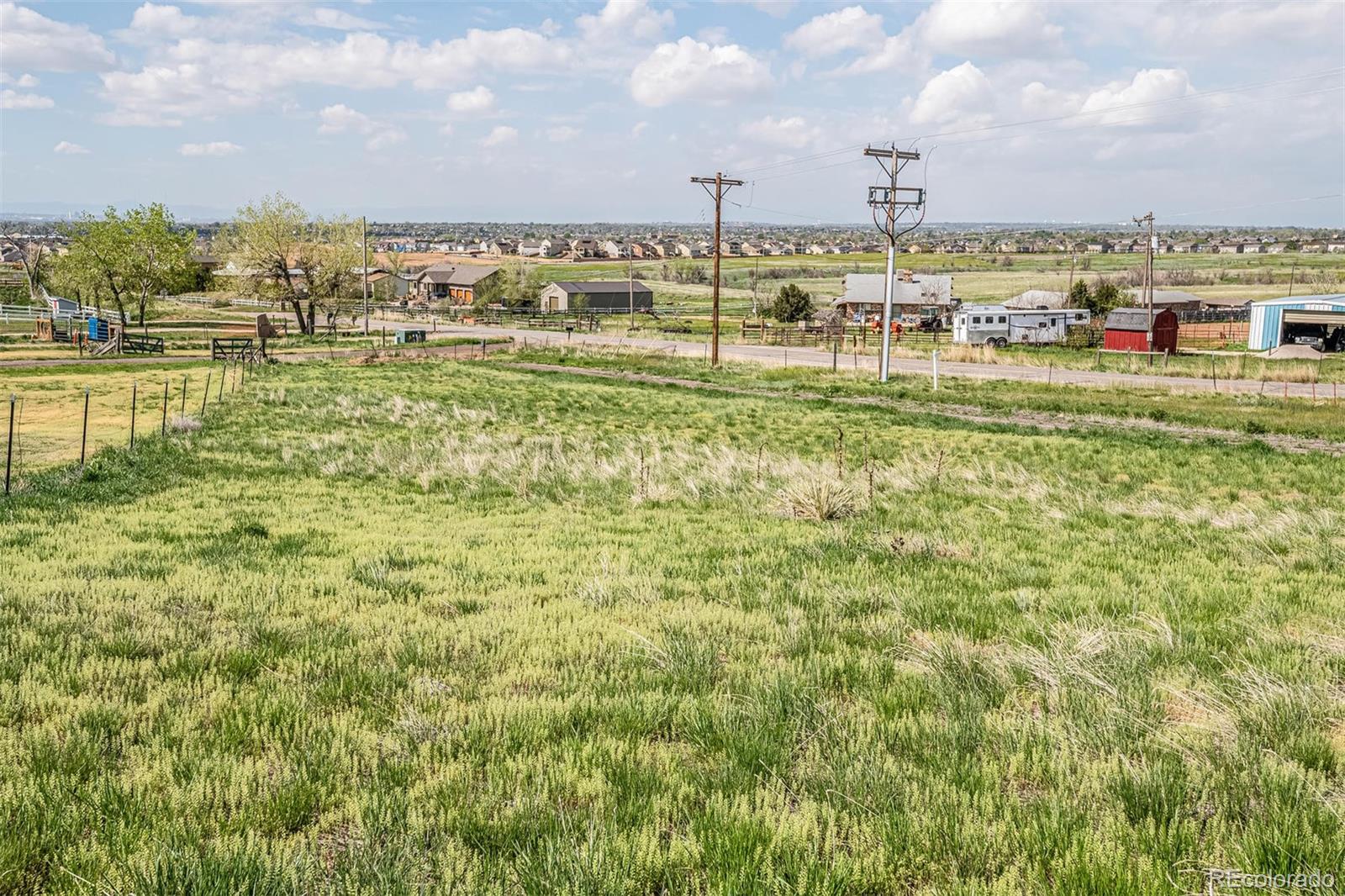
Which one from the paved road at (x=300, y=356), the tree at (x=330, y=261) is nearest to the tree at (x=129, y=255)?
the tree at (x=330, y=261)

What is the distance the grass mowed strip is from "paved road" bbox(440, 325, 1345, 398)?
27930 millimetres

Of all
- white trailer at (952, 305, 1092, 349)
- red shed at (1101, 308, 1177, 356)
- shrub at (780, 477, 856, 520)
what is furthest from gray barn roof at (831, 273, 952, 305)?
shrub at (780, 477, 856, 520)

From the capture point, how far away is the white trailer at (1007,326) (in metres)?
66.1

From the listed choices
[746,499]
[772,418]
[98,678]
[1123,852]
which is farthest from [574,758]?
[772,418]

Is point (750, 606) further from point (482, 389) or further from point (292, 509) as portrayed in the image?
point (482, 389)

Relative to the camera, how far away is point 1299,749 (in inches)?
192

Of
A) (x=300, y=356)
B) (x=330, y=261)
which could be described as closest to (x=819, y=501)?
(x=300, y=356)

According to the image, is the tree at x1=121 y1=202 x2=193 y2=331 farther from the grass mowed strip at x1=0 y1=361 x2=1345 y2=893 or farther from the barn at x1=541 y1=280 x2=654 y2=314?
the grass mowed strip at x1=0 y1=361 x2=1345 y2=893

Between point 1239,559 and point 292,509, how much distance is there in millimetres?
11657

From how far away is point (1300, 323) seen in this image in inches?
2343

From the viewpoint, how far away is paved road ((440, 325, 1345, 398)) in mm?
37688

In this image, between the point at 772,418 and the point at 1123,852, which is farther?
the point at 772,418

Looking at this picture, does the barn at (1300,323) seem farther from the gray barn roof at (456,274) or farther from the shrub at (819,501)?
the gray barn roof at (456,274)

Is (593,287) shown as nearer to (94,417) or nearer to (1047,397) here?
(1047,397)
